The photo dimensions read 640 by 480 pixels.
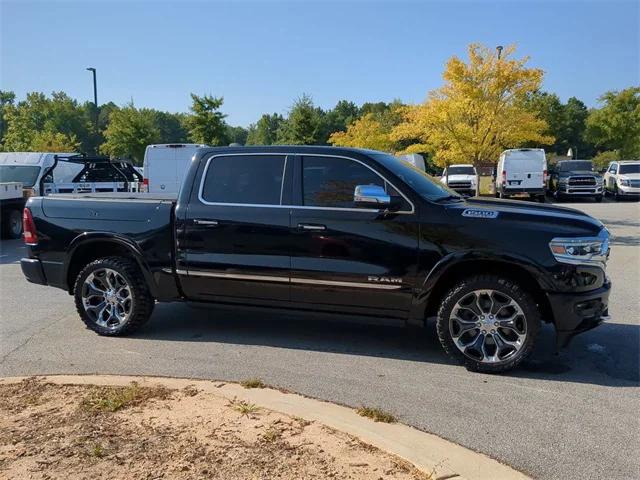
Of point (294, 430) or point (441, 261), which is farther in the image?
point (441, 261)

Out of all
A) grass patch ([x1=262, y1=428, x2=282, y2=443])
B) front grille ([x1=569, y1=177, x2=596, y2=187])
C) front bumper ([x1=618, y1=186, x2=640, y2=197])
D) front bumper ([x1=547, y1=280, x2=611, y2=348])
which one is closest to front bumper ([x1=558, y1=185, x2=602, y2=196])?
front grille ([x1=569, y1=177, x2=596, y2=187])

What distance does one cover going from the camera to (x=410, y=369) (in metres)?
4.79

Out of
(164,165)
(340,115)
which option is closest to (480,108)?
(164,165)

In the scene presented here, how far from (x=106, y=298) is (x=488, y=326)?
3.86 metres

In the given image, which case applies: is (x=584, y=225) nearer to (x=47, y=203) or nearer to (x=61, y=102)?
(x=47, y=203)

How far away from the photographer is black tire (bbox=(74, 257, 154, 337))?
5.73 meters

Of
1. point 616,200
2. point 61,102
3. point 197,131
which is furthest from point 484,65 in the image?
point 61,102

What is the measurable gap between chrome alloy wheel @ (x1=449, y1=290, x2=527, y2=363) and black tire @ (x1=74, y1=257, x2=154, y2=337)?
10.3 feet

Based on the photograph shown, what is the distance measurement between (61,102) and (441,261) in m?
69.7

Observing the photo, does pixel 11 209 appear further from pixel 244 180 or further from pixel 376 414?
pixel 376 414

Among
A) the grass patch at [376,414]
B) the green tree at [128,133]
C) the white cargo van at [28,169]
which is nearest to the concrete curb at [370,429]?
the grass patch at [376,414]

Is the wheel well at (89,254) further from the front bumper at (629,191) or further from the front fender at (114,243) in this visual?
the front bumper at (629,191)

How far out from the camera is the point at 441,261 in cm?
470

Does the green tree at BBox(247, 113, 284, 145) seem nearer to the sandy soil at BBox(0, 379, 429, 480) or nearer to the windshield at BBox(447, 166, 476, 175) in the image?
the windshield at BBox(447, 166, 476, 175)
